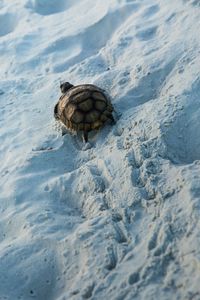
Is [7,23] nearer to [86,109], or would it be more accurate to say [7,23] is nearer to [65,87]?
[65,87]

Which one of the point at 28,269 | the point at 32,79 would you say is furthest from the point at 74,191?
the point at 32,79

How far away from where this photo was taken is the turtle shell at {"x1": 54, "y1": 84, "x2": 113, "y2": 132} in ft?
13.0

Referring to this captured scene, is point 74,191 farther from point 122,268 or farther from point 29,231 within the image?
point 122,268

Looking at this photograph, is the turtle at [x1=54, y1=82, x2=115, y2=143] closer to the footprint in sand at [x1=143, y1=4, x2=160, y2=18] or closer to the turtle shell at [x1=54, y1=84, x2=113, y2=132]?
the turtle shell at [x1=54, y1=84, x2=113, y2=132]

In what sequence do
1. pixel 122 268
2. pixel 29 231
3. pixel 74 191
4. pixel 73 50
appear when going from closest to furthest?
pixel 122 268 < pixel 29 231 < pixel 74 191 < pixel 73 50

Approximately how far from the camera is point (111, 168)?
3521 millimetres

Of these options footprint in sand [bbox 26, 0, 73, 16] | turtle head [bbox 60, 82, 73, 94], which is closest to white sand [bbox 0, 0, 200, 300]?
turtle head [bbox 60, 82, 73, 94]

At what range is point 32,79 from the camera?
5.29m

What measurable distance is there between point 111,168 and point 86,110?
2.24 feet

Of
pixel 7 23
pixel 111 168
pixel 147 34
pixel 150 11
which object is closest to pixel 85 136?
Result: pixel 111 168

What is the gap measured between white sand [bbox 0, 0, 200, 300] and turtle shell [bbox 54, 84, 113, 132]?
125mm

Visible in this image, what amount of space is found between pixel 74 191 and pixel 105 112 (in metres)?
0.83

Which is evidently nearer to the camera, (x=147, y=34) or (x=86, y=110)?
(x=86, y=110)

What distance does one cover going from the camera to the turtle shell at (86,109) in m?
3.95
